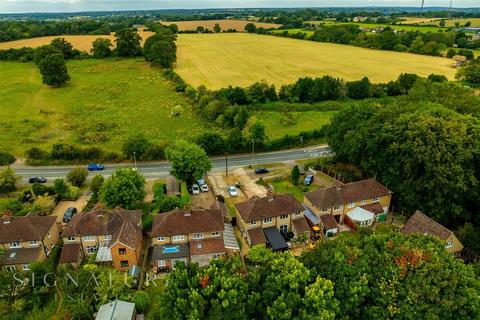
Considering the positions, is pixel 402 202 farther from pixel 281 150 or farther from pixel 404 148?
pixel 281 150

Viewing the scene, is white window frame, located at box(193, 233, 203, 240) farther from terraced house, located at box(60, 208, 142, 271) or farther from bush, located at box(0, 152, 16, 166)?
bush, located at box(0, 152, 16, 166)

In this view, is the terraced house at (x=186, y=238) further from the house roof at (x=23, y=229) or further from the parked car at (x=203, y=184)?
the parked car at (x=203, y=184)

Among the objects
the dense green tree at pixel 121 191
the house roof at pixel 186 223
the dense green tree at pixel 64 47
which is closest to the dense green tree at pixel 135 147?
the dense green tree at pixel 121 191

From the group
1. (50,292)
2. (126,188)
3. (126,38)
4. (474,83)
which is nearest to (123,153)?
(126,188)

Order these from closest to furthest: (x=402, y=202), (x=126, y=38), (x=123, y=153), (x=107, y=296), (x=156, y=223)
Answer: (x=107, y=296) < (x=156, y=223) < (x=402, y=202) < (x=123, y=153) < (x=126, y=38)

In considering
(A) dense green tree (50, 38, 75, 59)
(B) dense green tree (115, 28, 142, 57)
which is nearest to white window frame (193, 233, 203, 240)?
(B) dense green tree (115, 28, 142, 57)

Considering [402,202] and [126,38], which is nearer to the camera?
[402,202]
